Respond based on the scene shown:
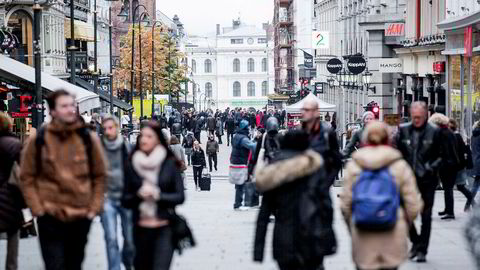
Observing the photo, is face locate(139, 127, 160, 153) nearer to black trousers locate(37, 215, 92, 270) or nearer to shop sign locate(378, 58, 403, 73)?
black trousers locate(37, 215, 92, 270)

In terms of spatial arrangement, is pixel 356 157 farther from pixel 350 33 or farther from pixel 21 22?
pixel 350 33

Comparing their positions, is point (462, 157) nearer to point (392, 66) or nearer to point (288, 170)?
point (288, 170)

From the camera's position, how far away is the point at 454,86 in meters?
31.8

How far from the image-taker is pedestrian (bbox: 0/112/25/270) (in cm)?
1147

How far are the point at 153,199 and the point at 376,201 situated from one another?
5.87 ft

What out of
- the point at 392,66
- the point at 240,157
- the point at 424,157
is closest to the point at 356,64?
the point at 392,66

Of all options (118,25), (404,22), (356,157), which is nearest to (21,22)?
(404,22)

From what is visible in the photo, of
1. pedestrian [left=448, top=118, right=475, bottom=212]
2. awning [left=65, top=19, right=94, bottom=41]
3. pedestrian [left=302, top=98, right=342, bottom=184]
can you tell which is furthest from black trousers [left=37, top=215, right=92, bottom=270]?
awning [left=65, top=19, right=94, bottom=41]

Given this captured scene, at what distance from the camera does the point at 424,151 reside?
13.6 meters

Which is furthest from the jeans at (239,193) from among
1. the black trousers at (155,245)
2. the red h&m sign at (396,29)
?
the red h&m sign at (396,29)

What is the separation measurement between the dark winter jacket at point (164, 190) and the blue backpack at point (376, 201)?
1.44m

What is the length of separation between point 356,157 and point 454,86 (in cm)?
2237

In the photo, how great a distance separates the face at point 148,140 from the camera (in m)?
10.1

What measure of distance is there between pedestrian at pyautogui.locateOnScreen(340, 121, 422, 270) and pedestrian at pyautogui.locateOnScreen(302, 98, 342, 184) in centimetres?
212
